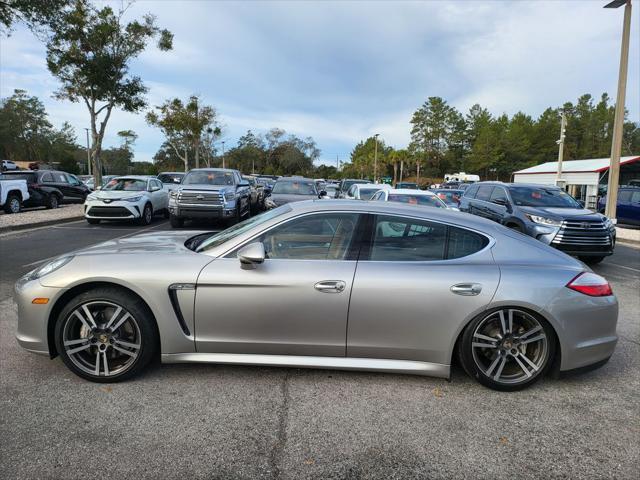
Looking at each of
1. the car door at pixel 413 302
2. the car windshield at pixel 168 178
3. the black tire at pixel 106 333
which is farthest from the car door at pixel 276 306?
the car windshield at pixel 168 178

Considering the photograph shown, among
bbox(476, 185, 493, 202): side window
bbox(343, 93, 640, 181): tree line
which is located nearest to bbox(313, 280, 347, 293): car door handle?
bbox(476, 185, 493, 202): side window

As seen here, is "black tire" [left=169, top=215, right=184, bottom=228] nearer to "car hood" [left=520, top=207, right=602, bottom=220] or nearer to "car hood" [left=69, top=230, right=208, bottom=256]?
"car hood" [left=69, top=230, right=208, bottom=256]

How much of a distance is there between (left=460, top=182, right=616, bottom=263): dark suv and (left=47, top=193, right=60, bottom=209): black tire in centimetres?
1695

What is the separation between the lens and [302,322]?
3148 mm

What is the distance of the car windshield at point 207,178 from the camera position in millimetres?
13320

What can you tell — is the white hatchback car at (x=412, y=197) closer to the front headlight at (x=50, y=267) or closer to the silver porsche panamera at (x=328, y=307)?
the silver porsche panamera at (x=328, y=307)

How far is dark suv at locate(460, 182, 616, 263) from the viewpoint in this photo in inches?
329

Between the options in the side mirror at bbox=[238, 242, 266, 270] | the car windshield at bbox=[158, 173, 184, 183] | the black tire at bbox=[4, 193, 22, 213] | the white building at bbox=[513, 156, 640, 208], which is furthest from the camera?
the white building at bbox=[513, 156, 640, 208]

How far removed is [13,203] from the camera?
50.3 feet

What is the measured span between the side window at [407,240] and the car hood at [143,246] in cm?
155

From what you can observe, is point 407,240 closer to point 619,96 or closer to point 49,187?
point 619,96

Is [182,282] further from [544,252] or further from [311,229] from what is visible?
[544,252]

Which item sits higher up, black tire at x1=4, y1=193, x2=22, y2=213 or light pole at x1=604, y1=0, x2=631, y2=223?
light pole at x1=604, y1=0, x2=631, y2=223

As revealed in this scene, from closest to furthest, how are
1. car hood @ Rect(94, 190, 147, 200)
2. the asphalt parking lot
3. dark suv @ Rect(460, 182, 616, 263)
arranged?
the asphalt parking lot, dark suv @ Rect(460, 182, 616, 263), car hood @ Rect(94, 190, 147, 200)
